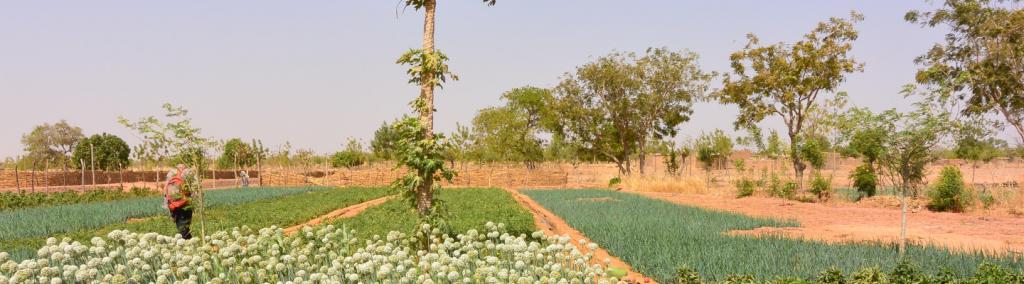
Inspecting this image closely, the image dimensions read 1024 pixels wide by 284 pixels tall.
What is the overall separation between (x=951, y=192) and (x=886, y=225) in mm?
5732

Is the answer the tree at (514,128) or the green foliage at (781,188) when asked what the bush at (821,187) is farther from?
the tree at (514,128)

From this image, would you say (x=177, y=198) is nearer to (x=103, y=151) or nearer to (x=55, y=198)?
(x=55, y=198)

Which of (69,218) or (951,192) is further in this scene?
(951,192)

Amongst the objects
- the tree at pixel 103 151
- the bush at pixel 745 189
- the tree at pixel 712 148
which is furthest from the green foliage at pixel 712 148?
the tree at pixel 103 151

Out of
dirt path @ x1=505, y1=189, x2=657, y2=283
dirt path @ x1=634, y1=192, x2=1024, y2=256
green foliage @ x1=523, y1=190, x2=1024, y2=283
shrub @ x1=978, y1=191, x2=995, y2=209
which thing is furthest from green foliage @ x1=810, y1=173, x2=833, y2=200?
green foliage @ x1=523, y1=190, x2=1024, y2=283

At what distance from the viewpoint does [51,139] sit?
6694 centimetres

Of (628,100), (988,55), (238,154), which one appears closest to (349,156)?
(238,154)

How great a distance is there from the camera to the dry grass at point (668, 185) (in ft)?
94.0

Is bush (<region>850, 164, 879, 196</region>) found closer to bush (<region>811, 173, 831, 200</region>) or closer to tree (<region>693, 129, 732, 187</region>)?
bush (<region>811, 173, 831, 200</region>)

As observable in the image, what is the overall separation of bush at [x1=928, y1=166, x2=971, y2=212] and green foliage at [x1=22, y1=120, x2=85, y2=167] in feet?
226

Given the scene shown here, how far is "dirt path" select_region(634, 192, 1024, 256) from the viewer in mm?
11484

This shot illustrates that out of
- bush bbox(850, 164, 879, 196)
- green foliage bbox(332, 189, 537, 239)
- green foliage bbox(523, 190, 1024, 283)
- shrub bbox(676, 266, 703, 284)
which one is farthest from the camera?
bush bbox(850, 164, 879, 196)

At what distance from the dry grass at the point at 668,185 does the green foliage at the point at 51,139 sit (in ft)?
185

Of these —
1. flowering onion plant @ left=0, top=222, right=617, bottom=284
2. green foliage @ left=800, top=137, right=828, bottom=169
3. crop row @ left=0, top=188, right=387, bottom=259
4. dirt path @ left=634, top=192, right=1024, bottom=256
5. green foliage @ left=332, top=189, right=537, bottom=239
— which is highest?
green foliage @ left=800, top=137, right=828, bottom=169
